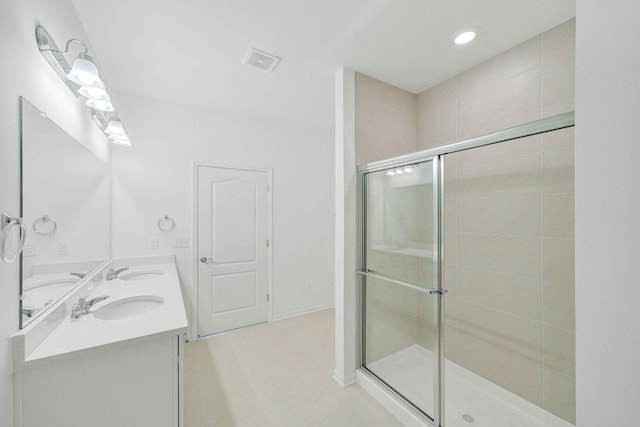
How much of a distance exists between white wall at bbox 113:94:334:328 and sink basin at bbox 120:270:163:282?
0.32 m

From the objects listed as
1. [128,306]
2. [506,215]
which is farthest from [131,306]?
[506,215]

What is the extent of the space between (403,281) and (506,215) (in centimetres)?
90

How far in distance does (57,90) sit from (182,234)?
1680 millimetres

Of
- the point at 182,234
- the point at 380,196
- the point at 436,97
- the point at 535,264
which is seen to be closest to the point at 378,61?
the point at 436,97

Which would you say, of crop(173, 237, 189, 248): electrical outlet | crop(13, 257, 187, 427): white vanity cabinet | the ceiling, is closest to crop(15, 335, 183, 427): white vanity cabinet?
crop(13, 257, 187, 427): white vanity cabinet

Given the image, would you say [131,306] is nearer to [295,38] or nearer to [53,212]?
[53,212]

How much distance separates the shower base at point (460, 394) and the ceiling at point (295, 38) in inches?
87.0

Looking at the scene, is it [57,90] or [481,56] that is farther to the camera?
[481,56]

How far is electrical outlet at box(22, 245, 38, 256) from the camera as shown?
1.03m

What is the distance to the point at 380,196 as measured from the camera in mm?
1999

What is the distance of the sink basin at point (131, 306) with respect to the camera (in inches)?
60.4

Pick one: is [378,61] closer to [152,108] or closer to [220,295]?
[152,108]

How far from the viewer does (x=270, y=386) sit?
6.56 feet

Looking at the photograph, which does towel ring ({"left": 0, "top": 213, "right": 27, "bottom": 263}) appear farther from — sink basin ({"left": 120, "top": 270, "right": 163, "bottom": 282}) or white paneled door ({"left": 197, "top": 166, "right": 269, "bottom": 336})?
white paneled door ({"left": 197, "top": 166, "right": 269, "bottom": 336})
